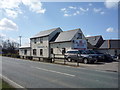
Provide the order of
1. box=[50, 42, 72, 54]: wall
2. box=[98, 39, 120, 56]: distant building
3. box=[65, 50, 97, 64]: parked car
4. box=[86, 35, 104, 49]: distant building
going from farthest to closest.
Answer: box=[86, 35, 104, 49]: distant building < box=[98, 39, 120, 56]: distant building < box=[50, 42, 72, 54]: wall < box=[65, 50, 97, 64]: parked car

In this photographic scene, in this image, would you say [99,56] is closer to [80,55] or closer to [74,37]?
[80,55]

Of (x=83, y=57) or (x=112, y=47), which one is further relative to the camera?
(x=112, y=47)

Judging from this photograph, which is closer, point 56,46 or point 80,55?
point 80,55

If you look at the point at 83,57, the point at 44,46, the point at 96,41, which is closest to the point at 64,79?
the point at 83,57

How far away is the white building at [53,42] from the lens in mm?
27391

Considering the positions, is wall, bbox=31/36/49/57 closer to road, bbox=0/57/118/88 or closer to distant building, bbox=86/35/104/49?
distant building, bbox=86/35/104/49

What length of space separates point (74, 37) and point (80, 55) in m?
8.46

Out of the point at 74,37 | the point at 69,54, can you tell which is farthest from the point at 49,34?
the point at 69,54

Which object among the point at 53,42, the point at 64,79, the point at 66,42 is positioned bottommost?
the point at 64,79

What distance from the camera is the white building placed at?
27.4 meters

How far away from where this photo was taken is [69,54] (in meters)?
21.8

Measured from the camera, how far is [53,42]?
30.5 meters

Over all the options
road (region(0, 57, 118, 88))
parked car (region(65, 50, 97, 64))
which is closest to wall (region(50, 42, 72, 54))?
parked car (region(65, 50, 97, 64))

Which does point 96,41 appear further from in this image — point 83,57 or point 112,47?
point 83,57
